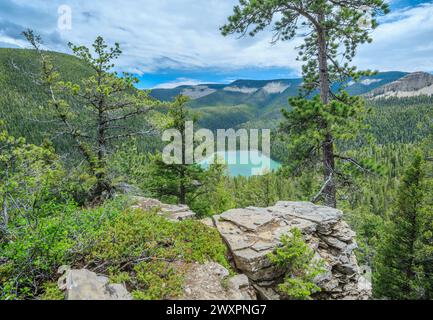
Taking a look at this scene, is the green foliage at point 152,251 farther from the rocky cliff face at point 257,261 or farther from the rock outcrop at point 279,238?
the rock outcrop at point 279,238

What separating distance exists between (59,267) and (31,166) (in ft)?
11.7

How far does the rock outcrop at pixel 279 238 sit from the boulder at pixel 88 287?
118 inches

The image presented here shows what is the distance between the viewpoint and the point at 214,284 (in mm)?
5320

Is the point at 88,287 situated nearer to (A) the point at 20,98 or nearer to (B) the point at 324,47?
(B) the point at 324,47

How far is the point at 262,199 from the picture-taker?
107 feet

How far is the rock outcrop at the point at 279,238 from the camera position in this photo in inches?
242

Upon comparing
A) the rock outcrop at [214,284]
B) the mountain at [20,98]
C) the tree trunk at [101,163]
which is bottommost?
the rock outcrop at [214,284]

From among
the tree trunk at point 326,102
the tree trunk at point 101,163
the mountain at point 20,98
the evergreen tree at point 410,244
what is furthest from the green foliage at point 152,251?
the mountain at point 20,98

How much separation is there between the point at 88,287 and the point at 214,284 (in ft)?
8.02

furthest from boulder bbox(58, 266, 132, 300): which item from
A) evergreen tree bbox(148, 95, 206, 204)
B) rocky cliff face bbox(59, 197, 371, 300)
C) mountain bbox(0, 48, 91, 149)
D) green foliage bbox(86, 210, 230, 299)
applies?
mountain bbox(0, 48, 91, 149)

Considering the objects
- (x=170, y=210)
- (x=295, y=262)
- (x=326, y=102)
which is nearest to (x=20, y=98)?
(x=170, y=210)

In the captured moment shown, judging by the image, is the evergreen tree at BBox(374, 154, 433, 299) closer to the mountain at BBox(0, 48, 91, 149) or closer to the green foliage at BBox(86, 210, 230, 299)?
the green foliage at BBox(86, 210, 230, 299)

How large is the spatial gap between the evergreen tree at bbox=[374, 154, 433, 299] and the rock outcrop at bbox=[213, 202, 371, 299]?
10.1m
